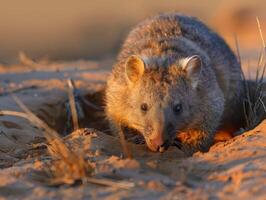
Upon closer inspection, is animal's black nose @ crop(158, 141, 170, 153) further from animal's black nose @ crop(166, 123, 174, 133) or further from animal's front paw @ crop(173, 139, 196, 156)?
animal's front paw @ crop(173, 139, 196, 156)

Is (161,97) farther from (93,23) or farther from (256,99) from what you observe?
(93,23)

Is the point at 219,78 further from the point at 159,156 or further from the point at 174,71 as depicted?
the point at 159,156

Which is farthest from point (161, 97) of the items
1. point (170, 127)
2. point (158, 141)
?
point (158, 141)

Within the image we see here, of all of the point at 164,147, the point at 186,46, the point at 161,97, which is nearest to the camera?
the point at 164,147

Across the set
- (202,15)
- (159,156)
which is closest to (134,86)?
(159,156)

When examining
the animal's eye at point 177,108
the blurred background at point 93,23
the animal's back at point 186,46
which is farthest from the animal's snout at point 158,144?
the blurred background at point 93,23

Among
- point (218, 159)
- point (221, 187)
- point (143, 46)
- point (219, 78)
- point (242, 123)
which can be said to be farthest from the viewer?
point (242, 123)
